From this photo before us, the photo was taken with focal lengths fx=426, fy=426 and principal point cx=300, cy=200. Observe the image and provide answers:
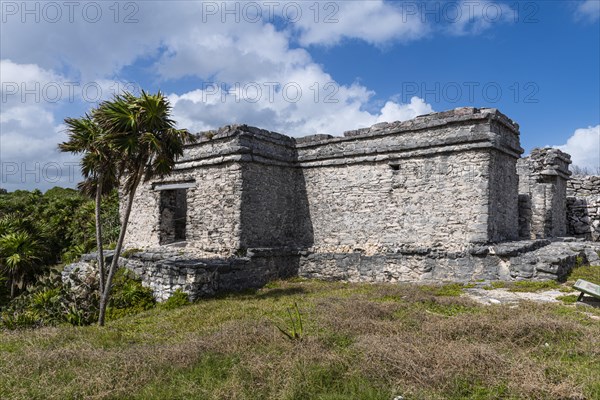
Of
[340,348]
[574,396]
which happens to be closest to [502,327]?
[574,396]

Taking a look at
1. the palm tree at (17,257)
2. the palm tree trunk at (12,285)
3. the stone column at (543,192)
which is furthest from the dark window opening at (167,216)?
the stone column at (543,192)

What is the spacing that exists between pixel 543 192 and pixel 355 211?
7043 millimetres

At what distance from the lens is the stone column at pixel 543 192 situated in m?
14.2

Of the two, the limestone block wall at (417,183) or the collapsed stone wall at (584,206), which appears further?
the collapsed stone wall at (584,206)

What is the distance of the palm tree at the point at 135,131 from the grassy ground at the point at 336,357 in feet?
10.2

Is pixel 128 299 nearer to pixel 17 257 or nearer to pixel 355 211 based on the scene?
pixel 17 257

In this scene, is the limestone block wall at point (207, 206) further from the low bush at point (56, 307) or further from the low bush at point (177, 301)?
the low bush at point (56, 307)

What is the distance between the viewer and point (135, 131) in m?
8.28

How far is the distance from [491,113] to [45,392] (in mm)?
10310

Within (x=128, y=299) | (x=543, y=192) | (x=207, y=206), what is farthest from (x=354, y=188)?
(x=543, y=192)

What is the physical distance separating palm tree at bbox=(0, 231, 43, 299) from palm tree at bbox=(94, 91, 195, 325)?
18.9 ft

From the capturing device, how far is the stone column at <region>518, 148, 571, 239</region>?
14.2 metres

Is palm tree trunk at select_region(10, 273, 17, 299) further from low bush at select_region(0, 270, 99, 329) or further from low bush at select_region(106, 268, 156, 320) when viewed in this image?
low bush at select_region(106, 268, 156, 320)

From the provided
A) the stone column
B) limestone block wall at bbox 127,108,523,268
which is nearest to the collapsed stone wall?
the stone column
